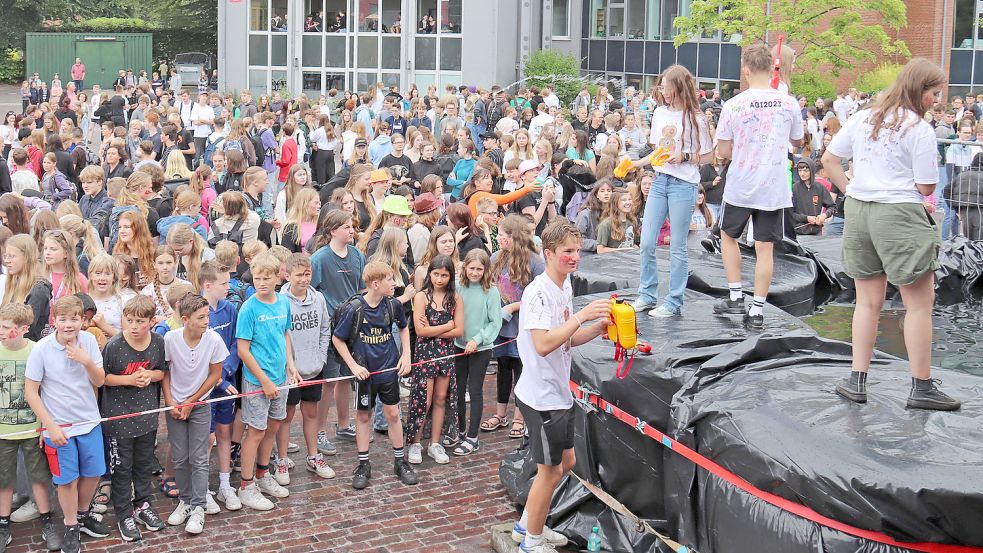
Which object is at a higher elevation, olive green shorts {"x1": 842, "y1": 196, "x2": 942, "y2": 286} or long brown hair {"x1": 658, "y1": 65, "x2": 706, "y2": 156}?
long brown hair {"x1": 658, "y1": 65, "x2": 706, "y2": 156}

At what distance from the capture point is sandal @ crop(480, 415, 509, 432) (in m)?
9.34

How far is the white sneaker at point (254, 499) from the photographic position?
24.9ft

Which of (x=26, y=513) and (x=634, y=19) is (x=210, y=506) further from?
(x=634, y=19)

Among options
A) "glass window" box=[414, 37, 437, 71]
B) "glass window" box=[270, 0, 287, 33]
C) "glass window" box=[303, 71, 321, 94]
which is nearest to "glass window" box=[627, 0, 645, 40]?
"glass window" box=[414, 37, 437, 71]

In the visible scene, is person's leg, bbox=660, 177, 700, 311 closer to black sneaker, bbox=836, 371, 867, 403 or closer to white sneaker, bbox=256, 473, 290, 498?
black sneaker, bbox=836, 371, 867, 403

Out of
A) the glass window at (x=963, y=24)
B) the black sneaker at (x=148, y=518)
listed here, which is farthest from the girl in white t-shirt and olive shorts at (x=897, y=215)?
the glass window at (x=963, y=24)

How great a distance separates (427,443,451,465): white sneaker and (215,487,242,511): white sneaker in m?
1.62

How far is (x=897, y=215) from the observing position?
225 inches

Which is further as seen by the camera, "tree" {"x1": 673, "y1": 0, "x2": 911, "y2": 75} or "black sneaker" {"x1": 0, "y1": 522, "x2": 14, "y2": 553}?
"tree" {"x1": 673, "y1": 0, "x2": 911, "y2": 75}

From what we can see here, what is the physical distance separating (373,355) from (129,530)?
6.90ft

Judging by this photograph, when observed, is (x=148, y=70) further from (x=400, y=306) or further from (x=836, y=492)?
(x=836, y=492)

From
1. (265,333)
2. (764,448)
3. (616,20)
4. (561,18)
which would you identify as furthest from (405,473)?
(616,20)

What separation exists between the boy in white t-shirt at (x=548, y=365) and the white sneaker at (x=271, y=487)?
2.18 meters

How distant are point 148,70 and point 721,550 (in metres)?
45.0
